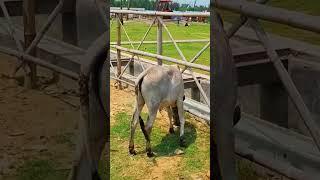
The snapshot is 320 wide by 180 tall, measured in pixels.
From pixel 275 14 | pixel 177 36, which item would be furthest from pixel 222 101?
pixel 177 36

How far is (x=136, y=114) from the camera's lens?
16.0 ft

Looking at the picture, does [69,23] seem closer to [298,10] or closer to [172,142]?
[298,10]

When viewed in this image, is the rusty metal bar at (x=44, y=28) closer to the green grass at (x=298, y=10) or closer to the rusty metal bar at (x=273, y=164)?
the green grass at (x=298, y=10)

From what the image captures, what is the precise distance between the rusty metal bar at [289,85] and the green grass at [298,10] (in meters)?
0.02

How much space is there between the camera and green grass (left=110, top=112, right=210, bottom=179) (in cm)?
411

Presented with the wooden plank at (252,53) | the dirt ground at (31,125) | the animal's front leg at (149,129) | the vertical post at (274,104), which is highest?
the wooden plank at (252,53)

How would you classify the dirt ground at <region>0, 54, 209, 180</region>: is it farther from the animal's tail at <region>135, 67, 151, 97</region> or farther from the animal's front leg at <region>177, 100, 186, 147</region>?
the animal's front leg at <region>177, 100, 186, 147</region>

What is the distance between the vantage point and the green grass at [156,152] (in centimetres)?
411

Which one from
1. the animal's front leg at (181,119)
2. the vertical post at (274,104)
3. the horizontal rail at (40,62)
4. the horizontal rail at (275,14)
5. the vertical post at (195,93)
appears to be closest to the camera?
the horizontal rail at (275,14)

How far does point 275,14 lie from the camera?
954mm

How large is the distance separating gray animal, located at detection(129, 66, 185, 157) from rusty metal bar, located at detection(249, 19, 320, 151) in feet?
12.0

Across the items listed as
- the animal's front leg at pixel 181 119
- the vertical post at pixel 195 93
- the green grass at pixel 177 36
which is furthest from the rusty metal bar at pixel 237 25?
the vertical post at pixel 195 93

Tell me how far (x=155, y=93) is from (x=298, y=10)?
3.90 meters

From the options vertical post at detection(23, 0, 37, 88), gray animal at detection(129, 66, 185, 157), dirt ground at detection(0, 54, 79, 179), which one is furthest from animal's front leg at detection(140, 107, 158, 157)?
vertical post at detection(23, 0, 37, 88)
